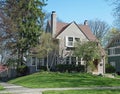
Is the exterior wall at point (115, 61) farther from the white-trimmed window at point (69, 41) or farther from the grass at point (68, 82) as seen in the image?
the grass at point (68, 82)

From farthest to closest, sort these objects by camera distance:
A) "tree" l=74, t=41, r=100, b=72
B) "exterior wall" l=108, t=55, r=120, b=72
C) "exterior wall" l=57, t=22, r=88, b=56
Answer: "exterior wall" l=108, t=55, r=120, b=72
"exterior wall" l=57, t=22, r=88, b=56
"tree" l=74, t=41, r=100, b=72

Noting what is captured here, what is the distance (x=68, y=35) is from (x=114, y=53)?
1770 centimetres

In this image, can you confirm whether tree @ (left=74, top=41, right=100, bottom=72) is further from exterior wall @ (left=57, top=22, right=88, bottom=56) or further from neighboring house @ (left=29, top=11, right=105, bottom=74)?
exterior wall @ (left=57, top=22, right=88, bottom=56)

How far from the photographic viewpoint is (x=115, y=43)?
7075cm

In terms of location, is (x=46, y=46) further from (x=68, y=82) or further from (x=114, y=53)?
(x=114, y=53)

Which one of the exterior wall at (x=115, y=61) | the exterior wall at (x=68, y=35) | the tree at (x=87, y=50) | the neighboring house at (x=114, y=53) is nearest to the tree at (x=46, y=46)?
the exterior wall at (x=68, y=35)

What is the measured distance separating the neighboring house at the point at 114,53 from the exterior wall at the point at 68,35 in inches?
523

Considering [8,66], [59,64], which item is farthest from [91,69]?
[8,66]

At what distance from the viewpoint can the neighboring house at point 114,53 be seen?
6819cm

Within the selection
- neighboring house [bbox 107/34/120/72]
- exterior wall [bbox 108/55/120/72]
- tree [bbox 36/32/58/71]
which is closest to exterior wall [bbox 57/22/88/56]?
tree [bbox 36/32/58/71]

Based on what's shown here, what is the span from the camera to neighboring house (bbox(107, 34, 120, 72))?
68188mm

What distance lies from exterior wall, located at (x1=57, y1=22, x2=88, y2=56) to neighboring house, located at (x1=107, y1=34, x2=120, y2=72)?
43.6 feet

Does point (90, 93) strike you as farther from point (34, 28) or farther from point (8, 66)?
point (8, 66)

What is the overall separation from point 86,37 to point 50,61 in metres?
7.49
